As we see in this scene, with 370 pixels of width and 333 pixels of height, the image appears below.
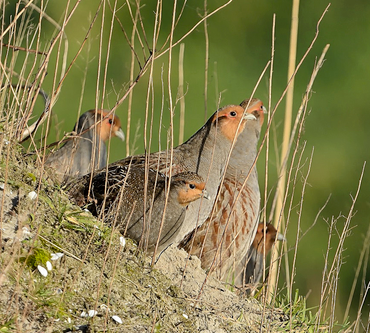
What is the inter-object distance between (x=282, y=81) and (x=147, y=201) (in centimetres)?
1158

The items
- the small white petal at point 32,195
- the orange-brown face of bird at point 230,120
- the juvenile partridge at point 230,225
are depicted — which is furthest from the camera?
the orange-brown face of bird at point 230,120

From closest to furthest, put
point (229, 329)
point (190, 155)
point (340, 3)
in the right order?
point (229, 329), point (190, 155), point (340, 3)

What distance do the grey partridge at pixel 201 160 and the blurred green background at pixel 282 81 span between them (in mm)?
6167

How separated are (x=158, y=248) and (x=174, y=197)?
1.15 ft

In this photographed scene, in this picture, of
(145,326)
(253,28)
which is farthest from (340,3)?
(145,326)

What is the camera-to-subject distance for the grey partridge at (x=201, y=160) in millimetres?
3961

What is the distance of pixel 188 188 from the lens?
3773 millimetres

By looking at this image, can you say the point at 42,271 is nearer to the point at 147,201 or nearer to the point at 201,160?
the point at 147,201

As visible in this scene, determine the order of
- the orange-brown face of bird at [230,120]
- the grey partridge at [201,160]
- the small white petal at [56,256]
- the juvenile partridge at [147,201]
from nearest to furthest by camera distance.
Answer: the small white petal at [56,256], the juvenile partridge at [147,201], the grey partridge at [201,160], the orange-brown face of bird at [230,120]

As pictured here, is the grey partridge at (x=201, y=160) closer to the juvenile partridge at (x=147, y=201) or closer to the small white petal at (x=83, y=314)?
the juvenile partridge at (x=147, y=201)

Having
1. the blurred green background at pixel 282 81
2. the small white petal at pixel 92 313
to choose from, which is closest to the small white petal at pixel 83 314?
the small white petal at pixel 92 313

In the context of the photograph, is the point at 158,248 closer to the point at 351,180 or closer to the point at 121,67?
the point at 121,67

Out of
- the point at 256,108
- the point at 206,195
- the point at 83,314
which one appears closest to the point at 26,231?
the point at 83,314

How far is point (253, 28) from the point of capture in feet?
49.2
